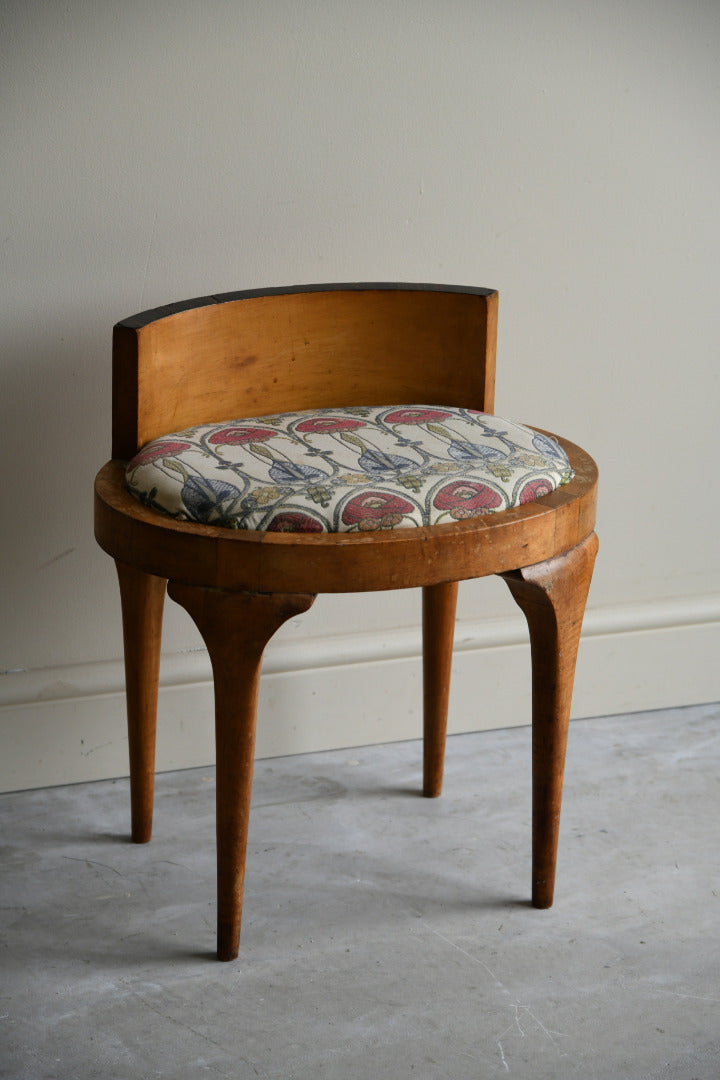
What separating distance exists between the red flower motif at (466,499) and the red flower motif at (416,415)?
170mm

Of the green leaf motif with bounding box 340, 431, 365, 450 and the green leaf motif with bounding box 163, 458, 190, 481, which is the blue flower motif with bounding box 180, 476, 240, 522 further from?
the green leaf motif with bounding box 340, 431, 365, 450

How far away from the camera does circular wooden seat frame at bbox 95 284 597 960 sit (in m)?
0.98

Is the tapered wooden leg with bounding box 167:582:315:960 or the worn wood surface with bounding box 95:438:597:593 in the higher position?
the worn wood surface with bounding box 95:438:597:593

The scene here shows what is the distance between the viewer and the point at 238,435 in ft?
3.71

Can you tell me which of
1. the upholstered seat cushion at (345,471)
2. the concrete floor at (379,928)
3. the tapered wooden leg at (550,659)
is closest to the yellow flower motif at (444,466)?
the upholstered seat cushion at (345,471)

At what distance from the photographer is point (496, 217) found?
1442 mm

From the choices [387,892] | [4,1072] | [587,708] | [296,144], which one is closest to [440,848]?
[387,892]

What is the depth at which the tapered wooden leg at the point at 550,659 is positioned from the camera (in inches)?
42.6

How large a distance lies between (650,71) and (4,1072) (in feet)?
4.27

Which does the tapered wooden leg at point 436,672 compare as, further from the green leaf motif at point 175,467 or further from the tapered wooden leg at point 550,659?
the green leaf motif at point 175,467

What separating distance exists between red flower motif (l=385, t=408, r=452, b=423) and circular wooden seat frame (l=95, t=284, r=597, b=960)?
8 cm

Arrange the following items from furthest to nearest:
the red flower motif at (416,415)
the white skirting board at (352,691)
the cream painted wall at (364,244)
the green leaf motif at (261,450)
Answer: the white skirting board at (352,691)
the cream painted wall at (364,244)
the red flower motif at (416,415)
the green leaf motif at (261,450)

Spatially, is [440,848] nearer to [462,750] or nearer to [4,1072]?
[462,750]

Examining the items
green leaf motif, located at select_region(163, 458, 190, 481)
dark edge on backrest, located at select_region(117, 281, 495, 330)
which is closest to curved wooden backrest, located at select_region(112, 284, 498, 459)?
dark edge on backrest, located at select_region(117, 281, 495, 330)
